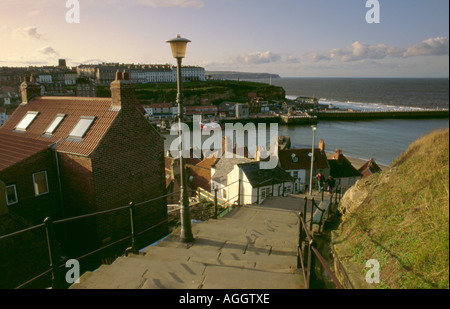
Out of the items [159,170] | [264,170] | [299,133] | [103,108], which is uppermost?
[103,108]

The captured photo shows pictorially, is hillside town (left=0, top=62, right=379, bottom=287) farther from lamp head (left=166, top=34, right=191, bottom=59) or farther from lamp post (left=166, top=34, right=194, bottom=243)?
lamp head (left=166, top=34, right=191, bottom=59)

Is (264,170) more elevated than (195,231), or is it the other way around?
(195,231)

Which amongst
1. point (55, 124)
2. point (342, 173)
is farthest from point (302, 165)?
point (55, 124)

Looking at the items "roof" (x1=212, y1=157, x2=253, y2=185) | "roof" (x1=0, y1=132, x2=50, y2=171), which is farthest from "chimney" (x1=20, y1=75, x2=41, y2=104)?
"roof" (x1=212, y1=157, x2=253, y2=185)

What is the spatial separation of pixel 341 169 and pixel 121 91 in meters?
30.6

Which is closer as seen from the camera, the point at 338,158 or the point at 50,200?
the point at 50,200

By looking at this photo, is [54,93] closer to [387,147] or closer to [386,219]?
[387,147]

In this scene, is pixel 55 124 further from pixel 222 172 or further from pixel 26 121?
pixel 222 172

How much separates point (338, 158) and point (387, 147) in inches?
1213

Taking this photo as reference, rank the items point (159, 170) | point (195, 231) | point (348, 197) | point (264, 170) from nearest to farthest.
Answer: point (195, 231) → point (348, 197) → point (159, 170) → point (264, 170)

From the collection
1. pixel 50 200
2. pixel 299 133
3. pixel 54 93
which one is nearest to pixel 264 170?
pixel 50 200

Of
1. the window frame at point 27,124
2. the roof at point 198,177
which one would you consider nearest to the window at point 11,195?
the window frame at point 27,124

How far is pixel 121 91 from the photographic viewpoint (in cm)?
1395
